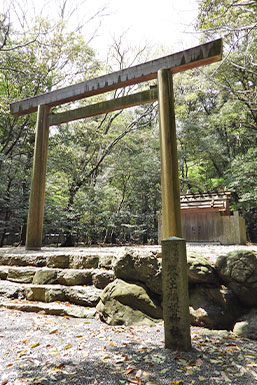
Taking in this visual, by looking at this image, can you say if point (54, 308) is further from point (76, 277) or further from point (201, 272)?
point (201, 272)

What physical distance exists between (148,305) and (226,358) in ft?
4.42

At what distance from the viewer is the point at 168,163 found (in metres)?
4.58

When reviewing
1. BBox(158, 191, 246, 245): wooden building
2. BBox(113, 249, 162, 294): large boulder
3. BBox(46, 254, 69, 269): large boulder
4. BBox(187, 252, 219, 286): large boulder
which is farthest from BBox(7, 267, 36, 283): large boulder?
BBox(158, 191, 246, 245): wooden building

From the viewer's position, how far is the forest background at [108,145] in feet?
33.4

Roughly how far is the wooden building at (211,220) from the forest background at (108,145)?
3.70m

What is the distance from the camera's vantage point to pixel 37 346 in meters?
2.79

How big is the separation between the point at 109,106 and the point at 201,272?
4.28m

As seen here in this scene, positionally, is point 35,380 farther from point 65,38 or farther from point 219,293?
point 65,38

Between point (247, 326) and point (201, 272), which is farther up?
point (201, 272)

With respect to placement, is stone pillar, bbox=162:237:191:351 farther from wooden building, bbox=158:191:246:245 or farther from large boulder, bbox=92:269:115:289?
wooden building, bbox=158:191:246:245

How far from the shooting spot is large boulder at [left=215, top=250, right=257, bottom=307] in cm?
339

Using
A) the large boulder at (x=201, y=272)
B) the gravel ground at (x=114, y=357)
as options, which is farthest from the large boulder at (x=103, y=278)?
the large boulder at (x=201, y=272)

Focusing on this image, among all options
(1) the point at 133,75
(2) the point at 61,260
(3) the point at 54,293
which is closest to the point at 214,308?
(3) the point at 54,293

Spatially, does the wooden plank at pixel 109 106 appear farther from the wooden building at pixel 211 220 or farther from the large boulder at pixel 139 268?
the wooden building at pixel 211 220
